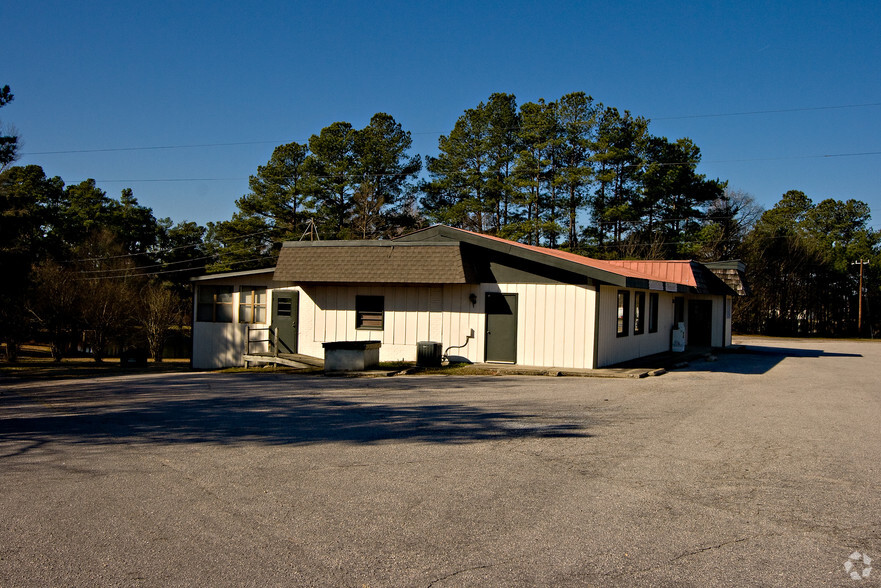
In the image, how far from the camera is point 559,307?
17.0 metres

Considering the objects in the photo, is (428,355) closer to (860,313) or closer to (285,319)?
(285,319)

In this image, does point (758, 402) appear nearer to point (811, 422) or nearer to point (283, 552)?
point (811, 422)

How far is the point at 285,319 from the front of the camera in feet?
66.8

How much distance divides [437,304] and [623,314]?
211 inches

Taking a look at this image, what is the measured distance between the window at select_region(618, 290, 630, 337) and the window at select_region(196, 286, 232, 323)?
12382mm

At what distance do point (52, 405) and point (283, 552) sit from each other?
9.22 metres

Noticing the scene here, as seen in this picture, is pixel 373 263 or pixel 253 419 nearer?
pixel 253 419

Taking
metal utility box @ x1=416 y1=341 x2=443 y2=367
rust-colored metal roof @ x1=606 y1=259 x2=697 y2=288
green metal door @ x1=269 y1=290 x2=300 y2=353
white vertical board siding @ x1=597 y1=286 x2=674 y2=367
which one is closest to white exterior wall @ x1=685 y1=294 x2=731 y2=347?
rust-colored metal roof @ x1=606 y1=259 x2=697 y2=288

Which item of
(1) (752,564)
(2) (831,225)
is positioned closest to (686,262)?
(1) (752,564)

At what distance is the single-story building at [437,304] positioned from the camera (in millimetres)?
16922

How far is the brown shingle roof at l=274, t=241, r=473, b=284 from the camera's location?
1747cm

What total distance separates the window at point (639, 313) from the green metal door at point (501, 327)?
4375 mm

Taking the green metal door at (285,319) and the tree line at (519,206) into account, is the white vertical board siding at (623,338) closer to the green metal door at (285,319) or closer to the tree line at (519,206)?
the green metal door at (285,319)

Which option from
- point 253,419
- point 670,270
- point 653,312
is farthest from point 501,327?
point 670,270
